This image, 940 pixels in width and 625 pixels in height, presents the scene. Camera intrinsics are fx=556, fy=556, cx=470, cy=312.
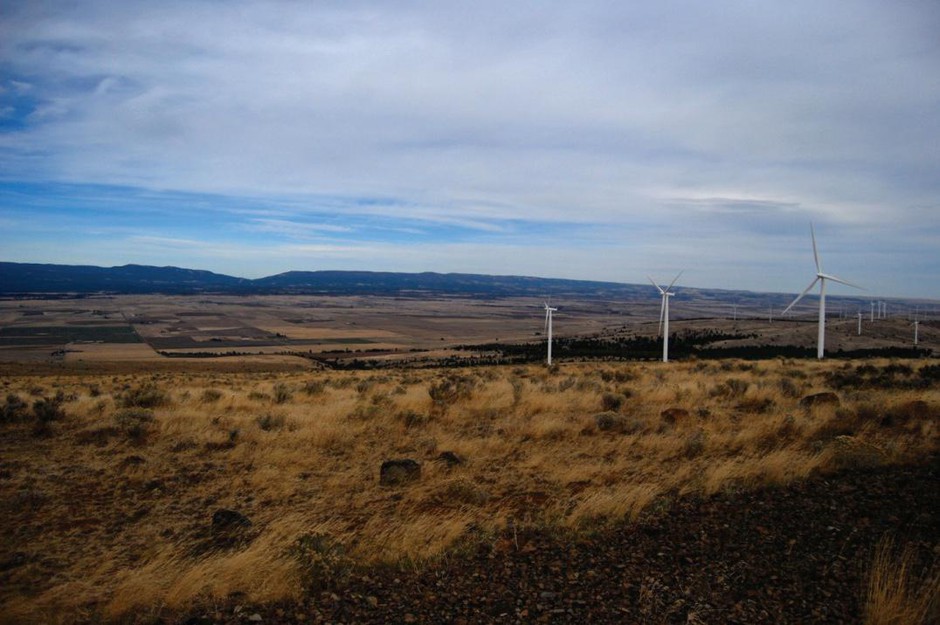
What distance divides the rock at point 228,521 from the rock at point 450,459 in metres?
3.43

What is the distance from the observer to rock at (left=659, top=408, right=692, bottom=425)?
39.2ft

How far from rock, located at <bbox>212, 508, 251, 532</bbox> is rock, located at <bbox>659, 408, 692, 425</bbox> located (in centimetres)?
857

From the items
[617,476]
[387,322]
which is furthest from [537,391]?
[387,322]

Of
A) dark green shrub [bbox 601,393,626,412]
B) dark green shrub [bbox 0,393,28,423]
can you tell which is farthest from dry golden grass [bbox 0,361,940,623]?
dark green shrub [bbox 601,393,626,412]

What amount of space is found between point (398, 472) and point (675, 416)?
262 inches

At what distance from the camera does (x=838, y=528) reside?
6.07 meters

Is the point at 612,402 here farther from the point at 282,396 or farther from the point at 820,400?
the point at 282,396

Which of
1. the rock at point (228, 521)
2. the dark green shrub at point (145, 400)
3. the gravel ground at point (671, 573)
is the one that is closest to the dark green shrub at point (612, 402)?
the gravel ground at point (671, 573)

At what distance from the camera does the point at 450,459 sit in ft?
31.2

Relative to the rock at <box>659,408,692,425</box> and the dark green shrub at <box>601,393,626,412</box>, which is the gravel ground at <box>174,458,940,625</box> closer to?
the rock at <box>659,408,692,425</box>

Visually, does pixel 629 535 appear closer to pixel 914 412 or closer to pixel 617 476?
pixel 617 476

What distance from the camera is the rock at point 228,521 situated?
6.77 metres

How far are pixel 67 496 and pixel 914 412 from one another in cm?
1480

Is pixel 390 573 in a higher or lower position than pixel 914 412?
lower
